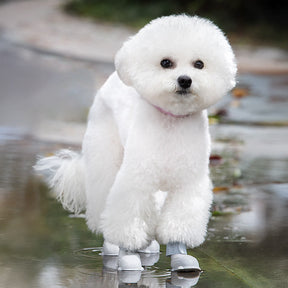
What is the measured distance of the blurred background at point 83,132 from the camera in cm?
486

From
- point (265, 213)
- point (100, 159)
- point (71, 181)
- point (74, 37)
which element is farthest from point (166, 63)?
point (74, 37)

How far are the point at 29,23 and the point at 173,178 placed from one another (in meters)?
13.5

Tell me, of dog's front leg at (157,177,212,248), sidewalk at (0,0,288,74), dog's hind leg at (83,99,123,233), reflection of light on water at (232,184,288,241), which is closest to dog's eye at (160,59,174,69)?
dog's front leg at (157,177,212,248)

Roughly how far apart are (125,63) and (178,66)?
10.8 inches

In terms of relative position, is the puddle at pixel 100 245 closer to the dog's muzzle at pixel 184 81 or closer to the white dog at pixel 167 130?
the white dog at pixel 167 130

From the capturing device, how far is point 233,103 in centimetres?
1146

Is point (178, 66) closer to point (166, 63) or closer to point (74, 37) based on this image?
point (166, 63)

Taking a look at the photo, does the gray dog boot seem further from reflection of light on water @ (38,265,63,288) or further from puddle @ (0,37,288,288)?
reflection of light on water @ (38,265,63,288)

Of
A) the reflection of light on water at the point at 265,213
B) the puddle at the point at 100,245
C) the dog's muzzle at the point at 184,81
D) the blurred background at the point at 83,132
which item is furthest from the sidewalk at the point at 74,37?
the dog's muzzle at the point at 184,81

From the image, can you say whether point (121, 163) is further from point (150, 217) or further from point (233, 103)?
point (233, 103)

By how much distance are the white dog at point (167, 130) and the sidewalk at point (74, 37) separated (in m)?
9.76

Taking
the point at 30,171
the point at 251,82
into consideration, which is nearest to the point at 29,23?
the point at 251,82

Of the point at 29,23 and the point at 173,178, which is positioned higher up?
the point at 29,23

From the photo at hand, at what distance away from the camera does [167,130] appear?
180 inches
